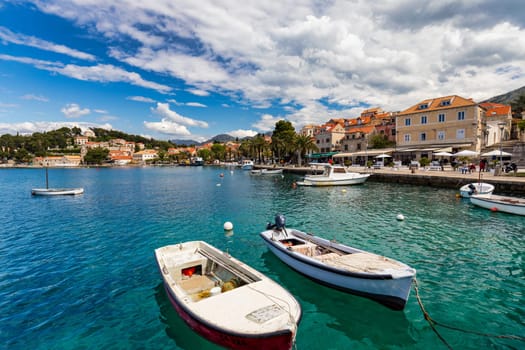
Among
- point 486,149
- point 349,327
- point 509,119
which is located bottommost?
point 349,327

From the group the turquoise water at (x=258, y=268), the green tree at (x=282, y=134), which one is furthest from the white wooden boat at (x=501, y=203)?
the green tree at (x=282, y=134)

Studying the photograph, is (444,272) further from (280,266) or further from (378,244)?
(280,266)

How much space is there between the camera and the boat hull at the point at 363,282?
6891mm

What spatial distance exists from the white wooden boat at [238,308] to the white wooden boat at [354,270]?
2.42 metres

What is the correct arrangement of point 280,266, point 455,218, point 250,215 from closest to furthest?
1. point 280,266
2. point 455,218
3. point 250,215

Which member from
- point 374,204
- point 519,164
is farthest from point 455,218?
point 519,164

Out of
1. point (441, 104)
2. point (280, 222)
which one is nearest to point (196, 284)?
point (280, 222)

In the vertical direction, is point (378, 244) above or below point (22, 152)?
below

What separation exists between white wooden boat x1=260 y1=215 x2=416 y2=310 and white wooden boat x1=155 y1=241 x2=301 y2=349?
2.42 m

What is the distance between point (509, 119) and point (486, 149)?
17210 mm

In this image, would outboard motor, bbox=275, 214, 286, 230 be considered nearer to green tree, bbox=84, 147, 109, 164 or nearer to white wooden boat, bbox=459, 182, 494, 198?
white wooden boat, bbox=459, 182, 494, 198

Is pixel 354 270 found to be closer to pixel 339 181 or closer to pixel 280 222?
pixel 280 222

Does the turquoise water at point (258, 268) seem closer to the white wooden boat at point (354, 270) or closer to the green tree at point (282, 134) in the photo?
the white wooden boat at point (354, 270)

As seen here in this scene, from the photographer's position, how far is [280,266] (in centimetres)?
1054
